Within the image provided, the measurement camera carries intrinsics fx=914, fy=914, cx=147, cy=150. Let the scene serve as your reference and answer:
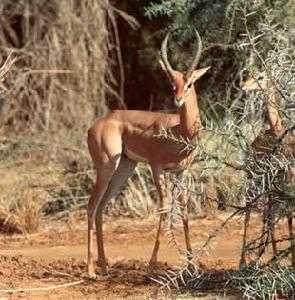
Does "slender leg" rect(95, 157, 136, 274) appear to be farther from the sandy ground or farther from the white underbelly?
the sandy ground

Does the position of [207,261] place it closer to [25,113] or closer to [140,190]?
[140,190]

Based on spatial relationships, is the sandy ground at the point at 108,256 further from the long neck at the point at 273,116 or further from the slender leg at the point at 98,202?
the long neck at the point at 273,116

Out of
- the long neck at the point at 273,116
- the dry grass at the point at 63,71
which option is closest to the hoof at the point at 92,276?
the long neck at the point at 273,116

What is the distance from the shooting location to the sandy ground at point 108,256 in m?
7.88

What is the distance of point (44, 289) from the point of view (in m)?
7.98

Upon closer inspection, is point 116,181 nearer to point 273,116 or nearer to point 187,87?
point 187,87

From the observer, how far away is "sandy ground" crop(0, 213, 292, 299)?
25.9 ft

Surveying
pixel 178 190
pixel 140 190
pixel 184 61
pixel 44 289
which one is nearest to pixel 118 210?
pixel 140 190

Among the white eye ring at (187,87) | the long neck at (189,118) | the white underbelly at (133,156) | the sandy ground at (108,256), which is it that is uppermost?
the white eye ring at (187,87)

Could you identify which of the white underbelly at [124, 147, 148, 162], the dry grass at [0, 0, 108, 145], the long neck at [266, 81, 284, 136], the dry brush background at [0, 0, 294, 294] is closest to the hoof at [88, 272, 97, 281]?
the white underbelly at [124, 147, 148, 162]

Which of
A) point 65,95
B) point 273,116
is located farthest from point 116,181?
point 65,95

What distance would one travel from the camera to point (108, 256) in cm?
996

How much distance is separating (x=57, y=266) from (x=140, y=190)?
12.0 ft

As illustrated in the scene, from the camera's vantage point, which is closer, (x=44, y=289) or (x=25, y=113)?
(x=44, y=289)
